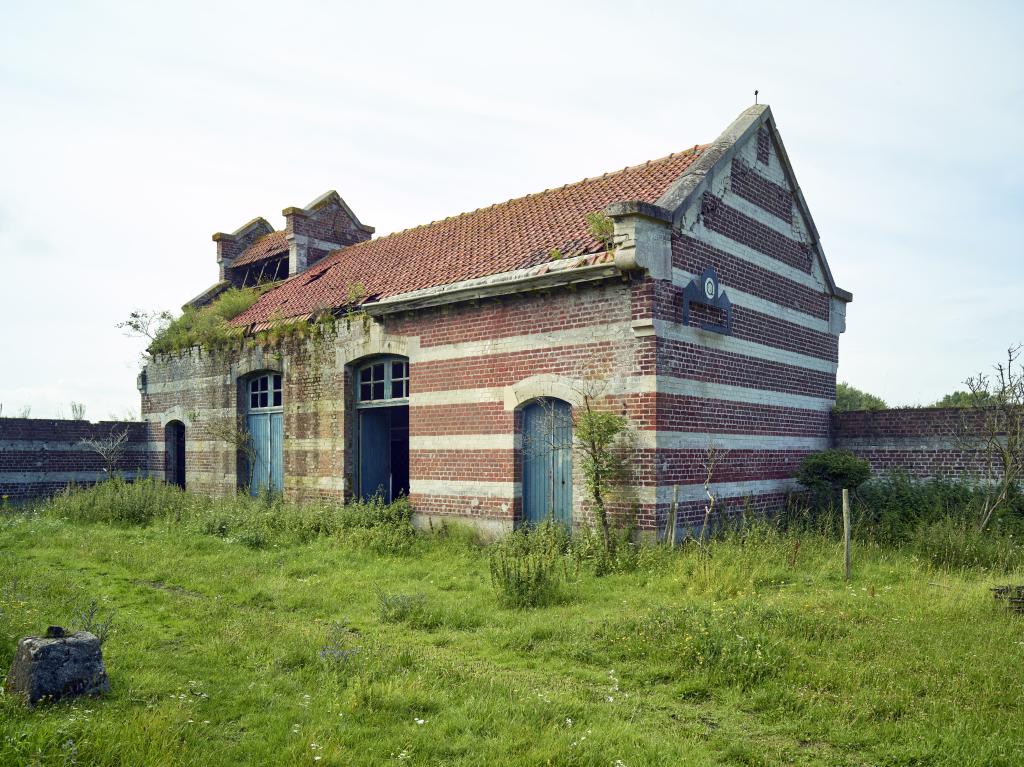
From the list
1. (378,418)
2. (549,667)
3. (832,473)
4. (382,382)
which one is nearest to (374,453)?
(378,418)

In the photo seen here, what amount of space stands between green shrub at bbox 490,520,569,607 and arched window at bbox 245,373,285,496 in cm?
734

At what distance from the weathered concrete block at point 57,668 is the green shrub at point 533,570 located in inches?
161

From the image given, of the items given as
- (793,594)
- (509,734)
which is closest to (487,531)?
(793,594)

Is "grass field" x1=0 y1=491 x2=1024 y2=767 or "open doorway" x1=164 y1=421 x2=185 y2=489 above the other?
"open doorway" x1=164 y1=421 x2=185 y2=489

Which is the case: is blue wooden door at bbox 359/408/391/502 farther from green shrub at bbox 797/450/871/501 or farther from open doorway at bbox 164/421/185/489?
open doorway at bbox 164/421/185/489

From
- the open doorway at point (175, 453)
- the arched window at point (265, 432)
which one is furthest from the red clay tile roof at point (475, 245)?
the open doorway at point (175, 453)

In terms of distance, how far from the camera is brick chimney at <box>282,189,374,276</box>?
837 inches

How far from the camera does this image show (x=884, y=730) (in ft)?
16.5

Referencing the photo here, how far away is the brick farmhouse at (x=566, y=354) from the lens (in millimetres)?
10875

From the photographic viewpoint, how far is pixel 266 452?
17.2 meters

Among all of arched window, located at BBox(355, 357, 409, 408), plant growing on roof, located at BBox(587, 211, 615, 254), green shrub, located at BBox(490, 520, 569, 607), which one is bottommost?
green shrub, located at BBox(490, 520, 569, 607)

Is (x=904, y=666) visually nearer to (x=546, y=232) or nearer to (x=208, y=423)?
(x=546, y=232)

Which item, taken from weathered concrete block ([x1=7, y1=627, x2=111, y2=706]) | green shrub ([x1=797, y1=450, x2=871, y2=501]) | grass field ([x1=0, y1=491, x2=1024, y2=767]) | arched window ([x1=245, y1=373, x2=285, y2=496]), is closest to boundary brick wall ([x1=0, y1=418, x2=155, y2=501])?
arched window ([x1=245, y1=373, x2=285, y2=496])

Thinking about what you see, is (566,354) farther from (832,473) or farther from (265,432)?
(265,432)
